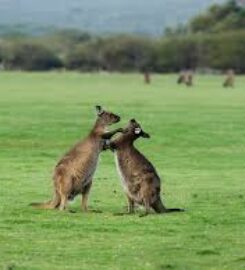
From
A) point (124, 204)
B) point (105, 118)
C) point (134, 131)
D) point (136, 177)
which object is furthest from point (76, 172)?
point (124, 204)

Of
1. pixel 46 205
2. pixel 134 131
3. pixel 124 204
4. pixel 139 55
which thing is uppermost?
pixel 134 131

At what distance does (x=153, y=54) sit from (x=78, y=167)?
12501 centimetres

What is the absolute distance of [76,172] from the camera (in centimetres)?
1636

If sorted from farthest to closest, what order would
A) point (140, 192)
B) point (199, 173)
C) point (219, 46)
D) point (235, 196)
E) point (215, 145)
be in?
point (219, 46) → point (215, 145) → point (199, 173) → point (235, 196) → point (140, 192)

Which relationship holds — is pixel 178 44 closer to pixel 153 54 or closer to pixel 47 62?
pixel 153 54

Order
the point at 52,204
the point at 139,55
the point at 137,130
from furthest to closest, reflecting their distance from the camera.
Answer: the point at 139,55
the point at 137,130
the point at 52,204

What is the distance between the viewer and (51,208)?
16.6 meters

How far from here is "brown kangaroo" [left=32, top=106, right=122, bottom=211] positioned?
16.3m

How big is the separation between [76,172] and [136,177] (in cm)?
75

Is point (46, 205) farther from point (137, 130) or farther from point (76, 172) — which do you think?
point (137, 130)

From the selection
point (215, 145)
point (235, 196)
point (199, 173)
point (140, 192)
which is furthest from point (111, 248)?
point (215, 145)

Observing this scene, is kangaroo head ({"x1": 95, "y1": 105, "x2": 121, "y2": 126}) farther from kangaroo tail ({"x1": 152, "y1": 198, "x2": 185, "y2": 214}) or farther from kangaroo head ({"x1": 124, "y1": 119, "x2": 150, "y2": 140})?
kangaroo tail ({"x1": 152, "y1": 198, "x2": 185, "y2": 214})

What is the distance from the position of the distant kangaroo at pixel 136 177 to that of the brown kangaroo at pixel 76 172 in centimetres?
26

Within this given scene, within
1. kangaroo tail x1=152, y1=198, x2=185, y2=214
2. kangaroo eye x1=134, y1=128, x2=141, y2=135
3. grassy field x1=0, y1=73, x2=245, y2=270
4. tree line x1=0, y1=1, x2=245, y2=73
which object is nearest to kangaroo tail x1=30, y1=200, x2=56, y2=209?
grassy field x1=0, y1=73, x2=245, y2=270
